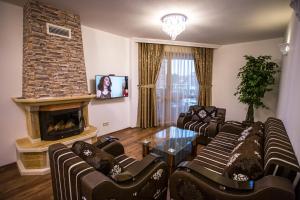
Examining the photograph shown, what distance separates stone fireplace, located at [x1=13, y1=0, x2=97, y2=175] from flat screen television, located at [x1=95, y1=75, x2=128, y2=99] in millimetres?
559

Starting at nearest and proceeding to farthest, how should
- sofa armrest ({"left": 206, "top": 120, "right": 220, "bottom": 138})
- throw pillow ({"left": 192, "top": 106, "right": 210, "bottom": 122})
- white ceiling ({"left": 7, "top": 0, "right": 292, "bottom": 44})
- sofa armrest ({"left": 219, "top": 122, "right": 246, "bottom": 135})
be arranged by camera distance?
1. white ceiling ({"left": 7, "top": 0, "right": 292, "bottom": 44})
2. sofa armrest ({"left": 219, "top": 122, "right": 246, "bottom": 135})
3. sofa armrest ({"left": 206, "top": 120, "right": 220, "bottom": 138})
4. throw pillow ({"left": 192, "top": 106, "right": 210, "bottom": 122})

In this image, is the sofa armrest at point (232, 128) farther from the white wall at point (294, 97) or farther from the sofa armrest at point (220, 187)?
the sofa armrest at point (220, 187)

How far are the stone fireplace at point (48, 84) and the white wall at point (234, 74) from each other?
394 centimetres

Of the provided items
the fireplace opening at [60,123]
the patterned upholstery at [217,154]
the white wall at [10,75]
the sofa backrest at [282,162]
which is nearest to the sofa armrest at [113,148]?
the patterned upholstery at [217,154]

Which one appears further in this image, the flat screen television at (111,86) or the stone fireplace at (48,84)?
the flat screen television at (111,86)

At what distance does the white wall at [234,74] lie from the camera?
414 centimetres

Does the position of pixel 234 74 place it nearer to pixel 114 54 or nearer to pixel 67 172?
pixel 114 54

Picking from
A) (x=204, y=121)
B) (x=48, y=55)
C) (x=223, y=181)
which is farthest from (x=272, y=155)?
(x=48, y=55)

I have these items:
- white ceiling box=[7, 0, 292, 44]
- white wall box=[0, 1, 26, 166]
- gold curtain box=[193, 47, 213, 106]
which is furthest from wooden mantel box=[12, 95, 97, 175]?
gold curtain box=[193, 47, 213, 106]

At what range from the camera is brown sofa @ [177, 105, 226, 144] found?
321 centimetres

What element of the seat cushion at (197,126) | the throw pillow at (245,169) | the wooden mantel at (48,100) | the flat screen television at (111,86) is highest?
the flat screen television at (111,86)

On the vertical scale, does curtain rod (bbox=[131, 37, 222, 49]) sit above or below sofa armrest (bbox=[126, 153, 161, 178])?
above

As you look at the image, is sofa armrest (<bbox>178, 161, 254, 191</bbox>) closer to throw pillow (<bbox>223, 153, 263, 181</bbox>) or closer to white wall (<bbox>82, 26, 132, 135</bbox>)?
throw pillow (<bbox>223, 153, 263, 181</bbox>)

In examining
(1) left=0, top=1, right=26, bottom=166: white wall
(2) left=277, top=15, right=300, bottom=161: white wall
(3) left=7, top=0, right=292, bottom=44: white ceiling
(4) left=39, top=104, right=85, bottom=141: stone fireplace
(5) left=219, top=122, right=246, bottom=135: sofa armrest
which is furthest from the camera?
(5) left=219, top=122, right=246, bottom=135: sofa armrest
